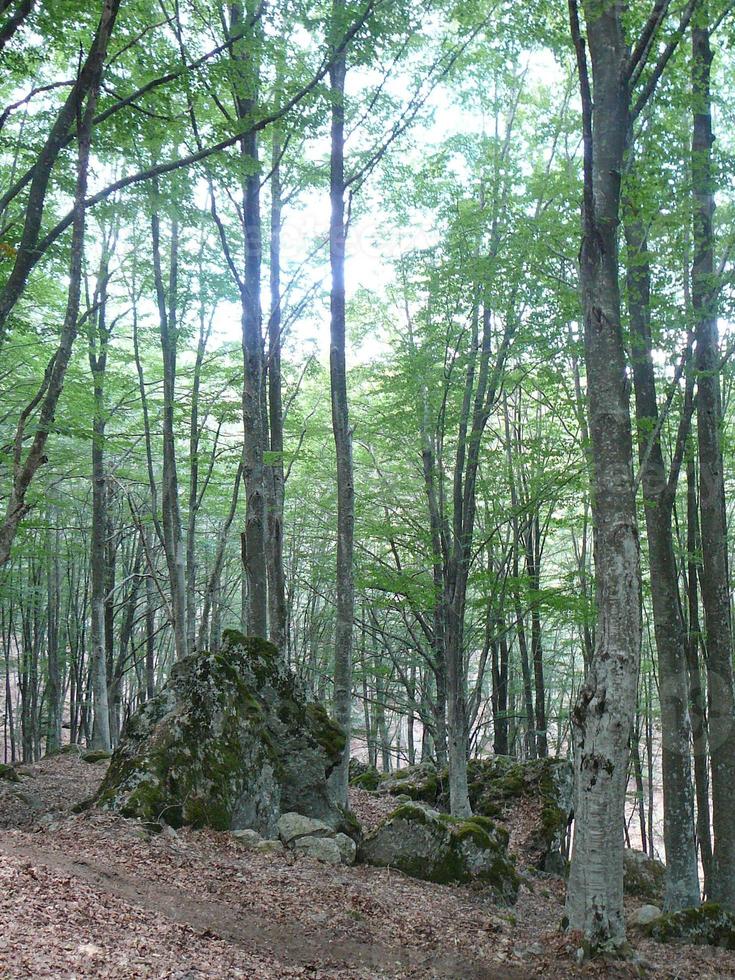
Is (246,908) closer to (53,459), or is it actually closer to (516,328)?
(516,328)

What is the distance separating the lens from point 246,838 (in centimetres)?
610

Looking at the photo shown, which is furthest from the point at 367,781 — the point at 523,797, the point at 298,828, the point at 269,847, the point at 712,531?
the point at 712,531

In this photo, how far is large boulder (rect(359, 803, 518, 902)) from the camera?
668 cm

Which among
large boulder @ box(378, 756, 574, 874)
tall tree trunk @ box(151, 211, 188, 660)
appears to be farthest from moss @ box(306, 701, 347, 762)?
tall tree trunk @ box(151, 211, 188, 660)

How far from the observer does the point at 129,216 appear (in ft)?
28.9

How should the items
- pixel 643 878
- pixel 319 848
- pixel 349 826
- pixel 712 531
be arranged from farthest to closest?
1. pixel 643 878
2. pixel 712 531
3. pixel 349 826
4. pixel 319 848

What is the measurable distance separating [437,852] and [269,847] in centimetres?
175

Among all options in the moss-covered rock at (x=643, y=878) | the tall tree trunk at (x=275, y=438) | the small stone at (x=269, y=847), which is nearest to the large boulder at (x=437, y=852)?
the small stone at (x=269, y=847)

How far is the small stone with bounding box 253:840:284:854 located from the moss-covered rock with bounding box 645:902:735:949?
3.62m

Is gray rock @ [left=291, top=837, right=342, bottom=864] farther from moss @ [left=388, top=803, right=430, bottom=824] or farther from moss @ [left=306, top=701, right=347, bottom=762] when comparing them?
moss @ [left=306, top=701, right=347, bottom=762]

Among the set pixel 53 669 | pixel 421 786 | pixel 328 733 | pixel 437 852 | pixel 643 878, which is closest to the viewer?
pixel 437 852

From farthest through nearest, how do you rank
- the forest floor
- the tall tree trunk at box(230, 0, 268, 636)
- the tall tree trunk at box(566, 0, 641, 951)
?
1. the tall tree trunk at box(230, 0, 268, 636)
2. the tall tree trunk at box(566, 0, 641, 951)
3. the forest floor

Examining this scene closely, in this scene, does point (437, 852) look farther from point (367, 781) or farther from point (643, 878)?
point (367, 781)

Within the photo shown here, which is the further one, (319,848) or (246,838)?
(319,848)
